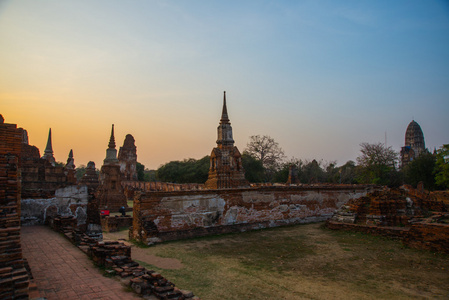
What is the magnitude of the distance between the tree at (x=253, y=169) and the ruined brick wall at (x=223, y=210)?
66.8 ft

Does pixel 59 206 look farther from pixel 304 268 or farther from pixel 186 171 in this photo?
pixel 186 171

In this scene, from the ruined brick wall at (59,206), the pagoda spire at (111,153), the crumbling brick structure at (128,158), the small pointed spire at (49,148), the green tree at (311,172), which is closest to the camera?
the ruined brick wall at (59,206)

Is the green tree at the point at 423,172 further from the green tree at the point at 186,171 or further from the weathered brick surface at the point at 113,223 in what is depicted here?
the weathered brick surface at the point at 113,223

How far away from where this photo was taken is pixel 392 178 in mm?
33062

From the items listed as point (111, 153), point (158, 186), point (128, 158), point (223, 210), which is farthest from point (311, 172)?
point (223, 210)

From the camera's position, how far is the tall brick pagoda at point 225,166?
14016 mm

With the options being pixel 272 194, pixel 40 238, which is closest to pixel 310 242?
pixel 272 194

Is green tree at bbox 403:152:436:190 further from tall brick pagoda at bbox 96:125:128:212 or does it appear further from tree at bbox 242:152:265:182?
tall brick pagoda at bbox 96:125:128:212

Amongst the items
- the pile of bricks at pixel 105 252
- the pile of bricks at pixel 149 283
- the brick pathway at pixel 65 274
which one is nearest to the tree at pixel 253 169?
the brick pathway at pixel 65 274

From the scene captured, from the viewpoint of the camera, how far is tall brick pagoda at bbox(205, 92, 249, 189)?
14016 mm

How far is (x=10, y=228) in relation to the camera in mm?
4086

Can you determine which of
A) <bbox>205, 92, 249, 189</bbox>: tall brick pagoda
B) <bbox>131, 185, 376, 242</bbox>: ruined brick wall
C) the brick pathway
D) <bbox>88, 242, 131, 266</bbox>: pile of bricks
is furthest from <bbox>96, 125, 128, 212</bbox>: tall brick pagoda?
<bbox>88, 242, 131, 266</bbox>: pile of bricks

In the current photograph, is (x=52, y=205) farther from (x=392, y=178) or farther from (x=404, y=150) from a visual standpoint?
(x=404, y=150)

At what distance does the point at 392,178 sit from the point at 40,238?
3438cm
